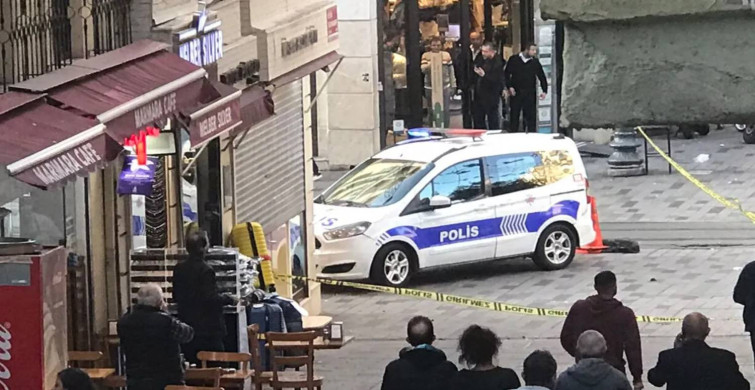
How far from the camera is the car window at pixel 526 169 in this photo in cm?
1956

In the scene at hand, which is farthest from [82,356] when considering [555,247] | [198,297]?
A: [555,247]

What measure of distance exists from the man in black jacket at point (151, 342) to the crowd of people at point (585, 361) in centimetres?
184

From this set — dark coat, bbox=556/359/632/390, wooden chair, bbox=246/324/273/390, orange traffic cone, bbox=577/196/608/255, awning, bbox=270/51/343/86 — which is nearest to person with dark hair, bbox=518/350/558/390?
dark coat, bbox=556/359/632/390

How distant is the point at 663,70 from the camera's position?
472 centimetres

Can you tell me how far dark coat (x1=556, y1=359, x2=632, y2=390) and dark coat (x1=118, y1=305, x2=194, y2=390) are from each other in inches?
117

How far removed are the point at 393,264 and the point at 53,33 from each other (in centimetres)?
772

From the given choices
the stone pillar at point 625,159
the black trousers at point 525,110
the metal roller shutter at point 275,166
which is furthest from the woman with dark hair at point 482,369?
the black trousers at point 525,110

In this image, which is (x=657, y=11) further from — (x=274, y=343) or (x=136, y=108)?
(x=274, y=343)

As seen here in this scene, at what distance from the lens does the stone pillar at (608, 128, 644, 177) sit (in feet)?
87.0

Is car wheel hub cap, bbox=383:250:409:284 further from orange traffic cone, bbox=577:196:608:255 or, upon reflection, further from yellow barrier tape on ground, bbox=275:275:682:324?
orange traffic cone, bbox=577:196:608:255

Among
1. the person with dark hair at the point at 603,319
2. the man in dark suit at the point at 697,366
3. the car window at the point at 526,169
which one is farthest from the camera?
the car window at the point at 526,169

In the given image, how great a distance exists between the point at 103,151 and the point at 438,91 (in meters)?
20.2

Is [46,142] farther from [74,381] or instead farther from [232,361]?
[232,361]

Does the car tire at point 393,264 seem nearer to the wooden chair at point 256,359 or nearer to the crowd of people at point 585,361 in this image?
the wooden chair at point 256,359
